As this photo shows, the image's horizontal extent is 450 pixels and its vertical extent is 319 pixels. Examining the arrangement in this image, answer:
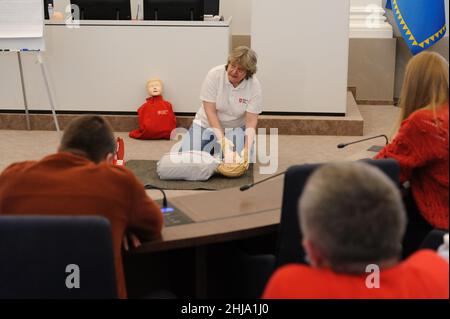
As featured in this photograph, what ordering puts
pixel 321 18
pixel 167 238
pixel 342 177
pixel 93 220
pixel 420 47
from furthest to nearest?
pixel 420 47
pixel 321 18
pixel 167 238
pixel 93 220
pixel 342 177

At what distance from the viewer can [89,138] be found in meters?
2.26

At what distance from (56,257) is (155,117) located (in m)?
4.47

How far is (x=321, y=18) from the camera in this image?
6.48 meters

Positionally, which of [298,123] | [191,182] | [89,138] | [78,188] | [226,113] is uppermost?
[89,138]

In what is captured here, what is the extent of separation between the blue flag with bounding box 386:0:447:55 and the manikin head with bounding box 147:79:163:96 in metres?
2.40

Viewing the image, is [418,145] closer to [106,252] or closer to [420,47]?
[106,252]

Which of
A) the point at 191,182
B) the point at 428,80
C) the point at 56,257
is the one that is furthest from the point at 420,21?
the point at 56,257

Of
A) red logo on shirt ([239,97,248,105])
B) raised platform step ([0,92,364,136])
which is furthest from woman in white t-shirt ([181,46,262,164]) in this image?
raised platform step ([0,92,364,136])

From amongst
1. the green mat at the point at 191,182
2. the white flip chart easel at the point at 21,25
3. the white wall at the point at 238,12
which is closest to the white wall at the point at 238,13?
the white wall at the point at 238,12

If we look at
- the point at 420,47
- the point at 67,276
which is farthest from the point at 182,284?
the point at 420,47

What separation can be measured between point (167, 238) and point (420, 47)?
5.21m

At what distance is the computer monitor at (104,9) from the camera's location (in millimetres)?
6645

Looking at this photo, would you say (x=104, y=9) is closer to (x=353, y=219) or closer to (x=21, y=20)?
(x=21, y=20)

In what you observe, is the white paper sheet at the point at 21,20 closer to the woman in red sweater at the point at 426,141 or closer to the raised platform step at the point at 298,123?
the raised platform step at the point at 298,123
